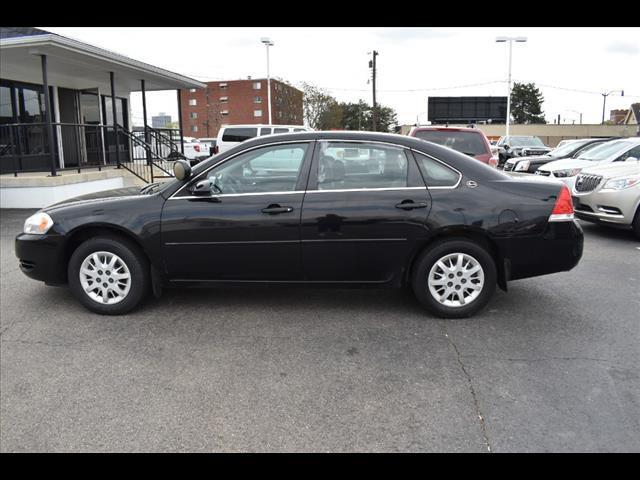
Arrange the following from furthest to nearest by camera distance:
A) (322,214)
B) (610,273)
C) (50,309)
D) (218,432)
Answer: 1. (610,273)
2. (50,309)
3. (322,214)
4. (218,432)

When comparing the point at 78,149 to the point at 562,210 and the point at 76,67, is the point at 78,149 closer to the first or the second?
the point at 76,67

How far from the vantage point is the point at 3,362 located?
3.68 meters

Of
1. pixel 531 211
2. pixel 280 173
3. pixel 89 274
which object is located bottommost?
pixel 89 274

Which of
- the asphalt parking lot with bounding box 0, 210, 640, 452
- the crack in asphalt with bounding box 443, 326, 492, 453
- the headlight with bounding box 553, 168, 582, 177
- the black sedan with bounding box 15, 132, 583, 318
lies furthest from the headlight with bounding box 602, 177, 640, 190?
the crack in asphalt with bounding box 443, 326, 492, 453

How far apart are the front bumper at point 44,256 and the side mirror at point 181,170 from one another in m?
1.19

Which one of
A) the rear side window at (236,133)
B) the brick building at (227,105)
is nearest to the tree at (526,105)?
the brick building at (227,105)

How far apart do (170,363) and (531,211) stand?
313cm

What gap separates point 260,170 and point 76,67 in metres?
11.4

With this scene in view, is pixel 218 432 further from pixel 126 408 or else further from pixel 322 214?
pixel 322 214

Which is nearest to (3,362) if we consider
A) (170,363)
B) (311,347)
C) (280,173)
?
(170,363)

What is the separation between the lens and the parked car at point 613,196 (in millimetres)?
7598

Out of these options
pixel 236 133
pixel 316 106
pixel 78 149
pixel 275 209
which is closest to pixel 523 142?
pixel 236 133

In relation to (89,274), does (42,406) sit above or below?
below

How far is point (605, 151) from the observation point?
10.5 m
